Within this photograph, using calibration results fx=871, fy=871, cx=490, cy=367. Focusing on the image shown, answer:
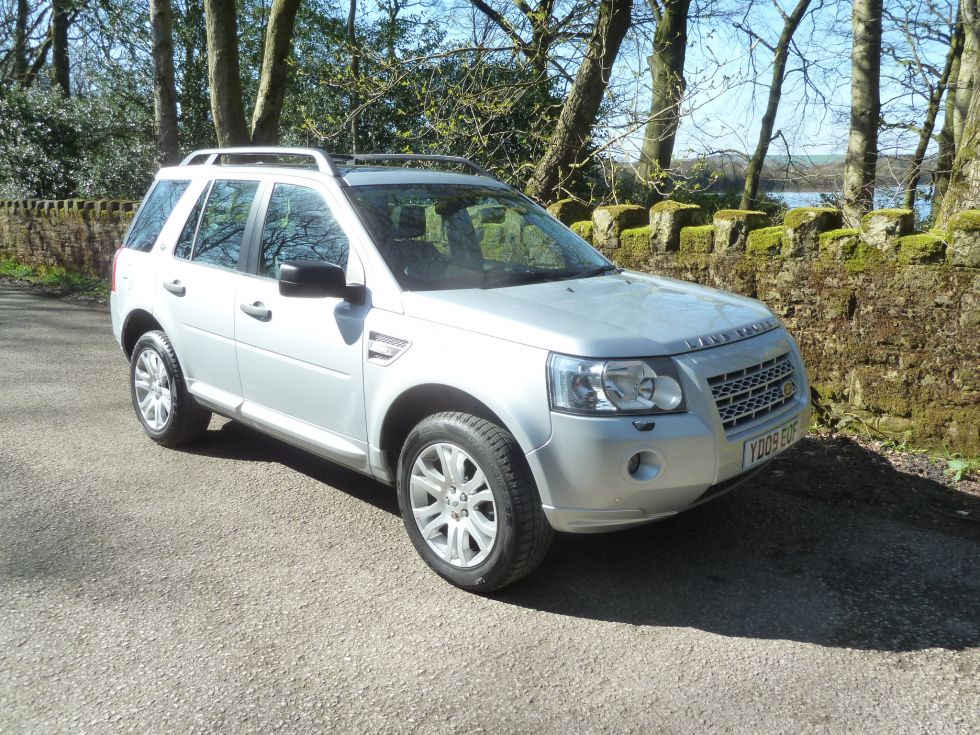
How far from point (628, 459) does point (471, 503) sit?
2.49ft

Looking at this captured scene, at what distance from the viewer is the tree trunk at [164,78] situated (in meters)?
14.5

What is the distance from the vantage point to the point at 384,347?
161 inches

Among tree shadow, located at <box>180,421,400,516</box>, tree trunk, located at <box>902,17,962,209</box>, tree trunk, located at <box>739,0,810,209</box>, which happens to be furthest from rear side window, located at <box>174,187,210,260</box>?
tree trunk, located at <box>739,0,810,209</box>

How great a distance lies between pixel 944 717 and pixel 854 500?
211 cm

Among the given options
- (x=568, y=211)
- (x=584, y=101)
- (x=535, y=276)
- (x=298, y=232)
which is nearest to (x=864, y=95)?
(x=584, y=101)

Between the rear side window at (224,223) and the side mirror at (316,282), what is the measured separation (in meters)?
1.10

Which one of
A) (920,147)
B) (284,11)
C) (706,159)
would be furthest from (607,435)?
(920,147)

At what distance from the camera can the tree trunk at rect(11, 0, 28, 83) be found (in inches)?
1169

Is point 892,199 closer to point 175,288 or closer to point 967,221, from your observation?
point 967,221

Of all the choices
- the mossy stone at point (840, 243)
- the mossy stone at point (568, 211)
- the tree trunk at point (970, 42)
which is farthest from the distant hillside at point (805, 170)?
the mossy stone at point (840, 243)

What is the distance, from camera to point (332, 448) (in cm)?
446

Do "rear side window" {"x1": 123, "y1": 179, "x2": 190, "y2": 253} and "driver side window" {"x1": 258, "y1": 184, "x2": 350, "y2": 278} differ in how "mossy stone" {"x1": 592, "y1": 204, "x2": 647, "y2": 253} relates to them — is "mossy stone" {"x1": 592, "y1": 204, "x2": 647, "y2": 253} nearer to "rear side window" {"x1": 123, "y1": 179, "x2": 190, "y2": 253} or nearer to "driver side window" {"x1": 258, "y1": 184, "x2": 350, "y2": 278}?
"driver side window" {"x1": 258, "y1": 184, "x2": 350, "y2": 278}

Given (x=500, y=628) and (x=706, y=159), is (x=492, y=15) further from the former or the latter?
(x=500, y=628)

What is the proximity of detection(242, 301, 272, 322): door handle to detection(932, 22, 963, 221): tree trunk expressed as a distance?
Result: 650 cm
